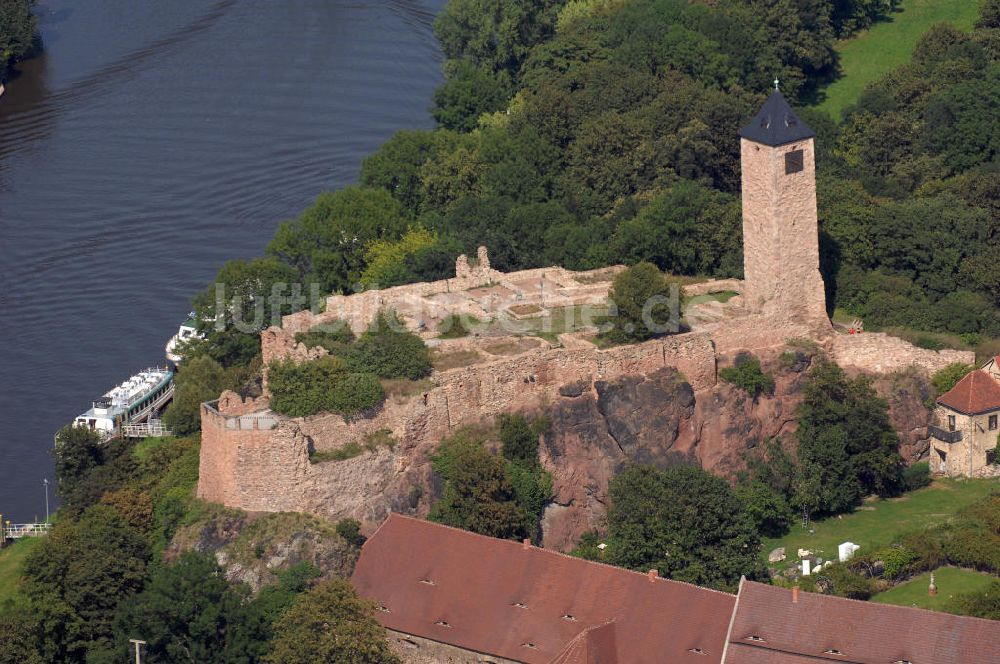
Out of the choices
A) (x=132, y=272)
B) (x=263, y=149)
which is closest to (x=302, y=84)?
(x=263, y=149)

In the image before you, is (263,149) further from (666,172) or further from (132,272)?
(666,172)

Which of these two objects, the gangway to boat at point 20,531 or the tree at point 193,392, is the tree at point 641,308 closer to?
the tree at point 193,392

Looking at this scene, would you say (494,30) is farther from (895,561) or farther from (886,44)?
(895,561)

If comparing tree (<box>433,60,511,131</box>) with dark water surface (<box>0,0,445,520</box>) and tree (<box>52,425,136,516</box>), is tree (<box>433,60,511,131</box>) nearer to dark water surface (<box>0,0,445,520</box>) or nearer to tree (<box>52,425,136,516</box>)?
dark water surface (<box>0,0,445,520</box>)

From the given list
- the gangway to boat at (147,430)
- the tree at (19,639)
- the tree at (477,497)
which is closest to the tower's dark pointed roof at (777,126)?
the tree at (477,497)

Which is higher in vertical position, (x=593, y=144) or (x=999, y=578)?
(x=593, y=144)

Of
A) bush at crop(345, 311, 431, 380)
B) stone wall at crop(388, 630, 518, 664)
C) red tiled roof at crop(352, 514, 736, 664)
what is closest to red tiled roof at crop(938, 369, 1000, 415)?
red tiled roof at crop(352, 514, 736, 664)
